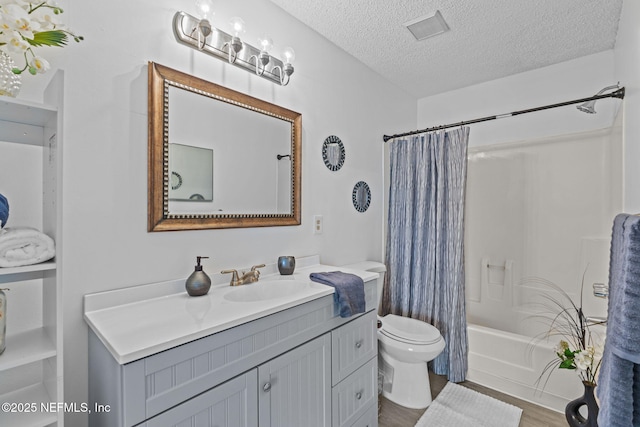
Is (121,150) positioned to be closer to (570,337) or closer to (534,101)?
(534,101)

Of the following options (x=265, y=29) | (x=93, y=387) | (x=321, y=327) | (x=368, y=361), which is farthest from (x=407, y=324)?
(x=265, y=29)

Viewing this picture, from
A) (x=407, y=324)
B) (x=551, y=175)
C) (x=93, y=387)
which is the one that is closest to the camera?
(x=93, y=387)

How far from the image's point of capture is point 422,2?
1.70 m

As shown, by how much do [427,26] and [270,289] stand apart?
188 cm

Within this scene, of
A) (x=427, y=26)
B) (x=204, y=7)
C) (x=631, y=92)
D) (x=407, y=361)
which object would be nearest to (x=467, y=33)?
(x=427, y=26)

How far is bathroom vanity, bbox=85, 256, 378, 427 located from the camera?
85 cm

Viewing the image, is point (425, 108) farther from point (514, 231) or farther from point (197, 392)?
point (197, 392)

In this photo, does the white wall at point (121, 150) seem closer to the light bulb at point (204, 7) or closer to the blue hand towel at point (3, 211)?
the light bulb at point (204, 7)

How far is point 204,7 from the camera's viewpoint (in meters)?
1.36

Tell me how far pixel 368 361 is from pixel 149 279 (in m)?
1.21

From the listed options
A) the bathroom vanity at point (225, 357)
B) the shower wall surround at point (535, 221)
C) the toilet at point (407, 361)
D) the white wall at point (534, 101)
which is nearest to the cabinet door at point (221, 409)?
the bathroom vanity at point (225, 357)

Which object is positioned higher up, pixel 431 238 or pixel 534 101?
pixel 534 101

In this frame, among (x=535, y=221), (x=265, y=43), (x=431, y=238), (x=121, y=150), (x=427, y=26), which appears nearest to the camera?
(x=121, y=150)

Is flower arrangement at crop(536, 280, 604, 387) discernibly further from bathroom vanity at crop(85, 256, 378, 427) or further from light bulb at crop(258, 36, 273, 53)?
light bulb at crop(258, 36, 273, 53)
